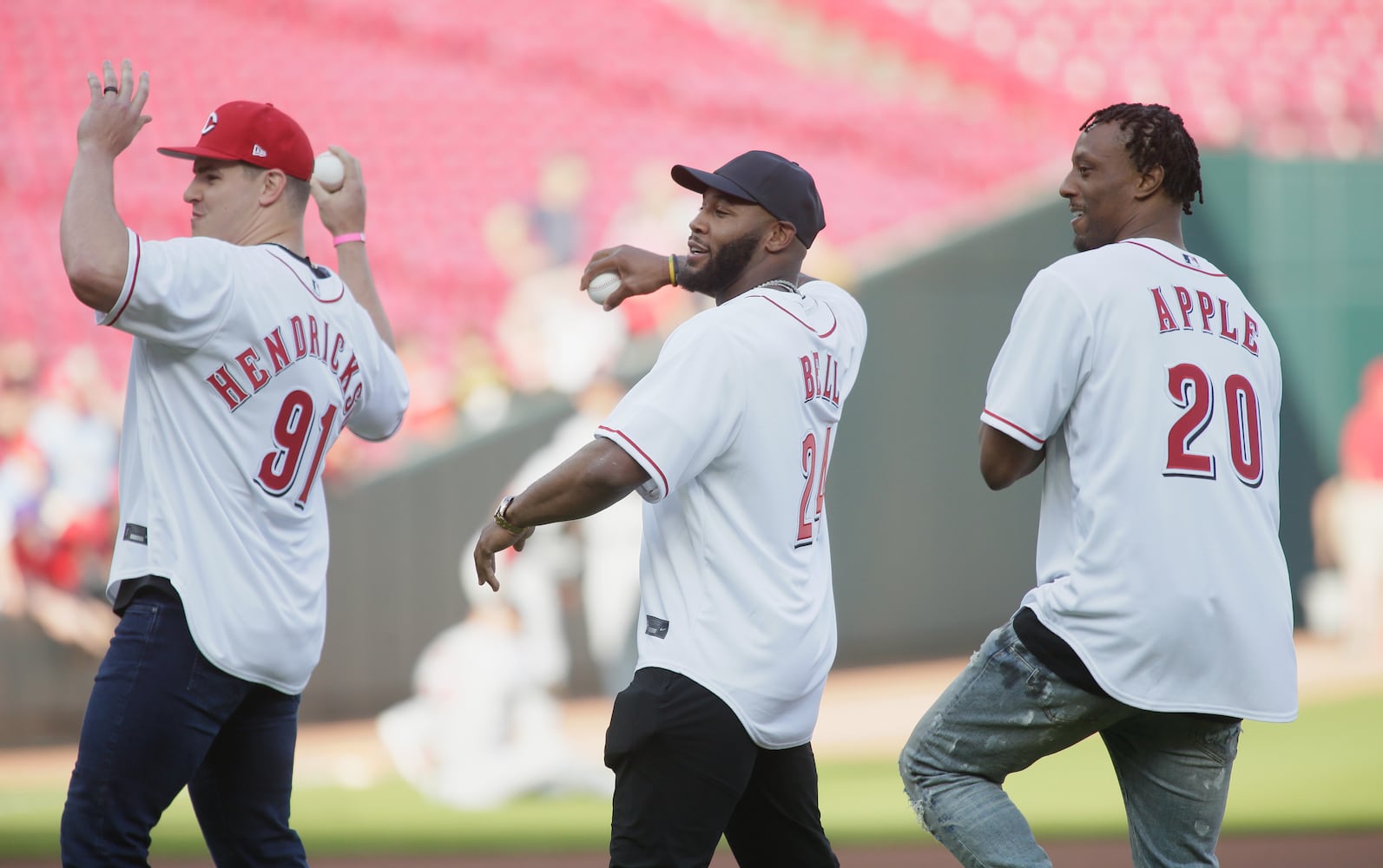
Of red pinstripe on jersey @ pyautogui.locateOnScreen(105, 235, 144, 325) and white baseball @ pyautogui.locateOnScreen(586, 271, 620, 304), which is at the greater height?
white baseball @ pyautogui.locateOnScreen(586, 271, 620, 304)

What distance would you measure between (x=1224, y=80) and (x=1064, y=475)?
615 cm

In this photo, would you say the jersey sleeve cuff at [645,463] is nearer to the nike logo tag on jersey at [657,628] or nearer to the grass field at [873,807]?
the nike logo tag on jersey at [657,628]

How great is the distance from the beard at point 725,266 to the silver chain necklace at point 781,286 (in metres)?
0.05

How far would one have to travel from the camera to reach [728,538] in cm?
226

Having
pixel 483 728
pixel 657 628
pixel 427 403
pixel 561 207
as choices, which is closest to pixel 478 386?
pixel 427 403

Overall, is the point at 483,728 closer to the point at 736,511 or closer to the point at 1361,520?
the point at 736,511

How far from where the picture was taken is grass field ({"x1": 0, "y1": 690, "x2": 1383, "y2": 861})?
16.9ft

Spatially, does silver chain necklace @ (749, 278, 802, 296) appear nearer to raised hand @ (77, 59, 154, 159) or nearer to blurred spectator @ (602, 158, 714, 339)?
raised hand @ (77, 59, 154, 159)

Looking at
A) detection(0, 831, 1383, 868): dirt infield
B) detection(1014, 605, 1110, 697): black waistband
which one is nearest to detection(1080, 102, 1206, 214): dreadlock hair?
detection(1014, 605, 1110, 697): black waistband

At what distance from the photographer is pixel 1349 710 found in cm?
593

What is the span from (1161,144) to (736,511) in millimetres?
994

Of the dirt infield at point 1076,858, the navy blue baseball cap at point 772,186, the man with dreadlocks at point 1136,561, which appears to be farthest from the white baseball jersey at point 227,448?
the dirt infield at point 1076,858

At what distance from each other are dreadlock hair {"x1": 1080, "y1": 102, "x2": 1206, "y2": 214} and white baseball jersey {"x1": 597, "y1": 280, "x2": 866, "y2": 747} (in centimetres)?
66

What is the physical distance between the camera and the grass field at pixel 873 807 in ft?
16.9
